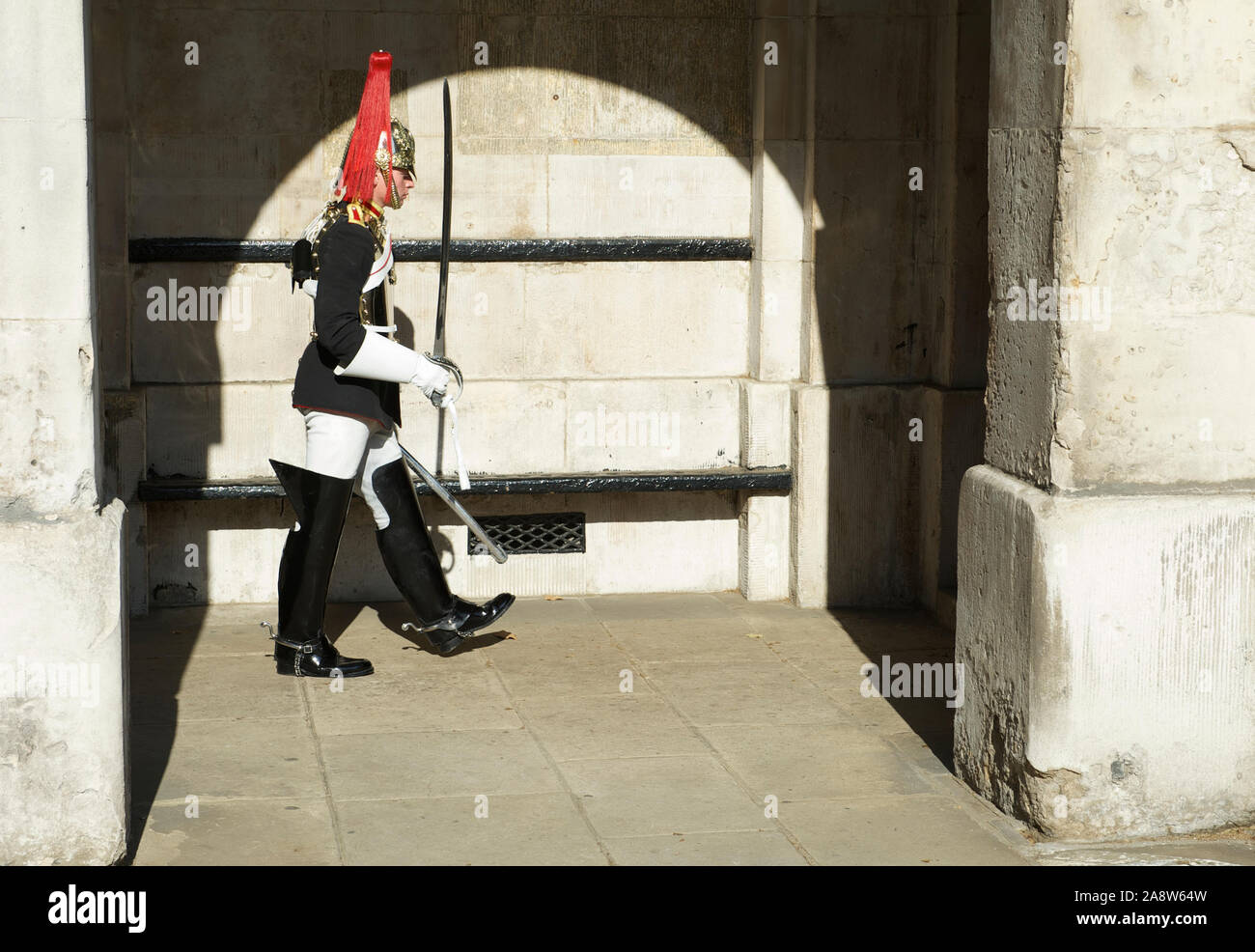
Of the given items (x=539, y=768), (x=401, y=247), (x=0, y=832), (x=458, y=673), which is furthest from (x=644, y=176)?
(x=0, y=832)

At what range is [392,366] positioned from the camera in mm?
6371

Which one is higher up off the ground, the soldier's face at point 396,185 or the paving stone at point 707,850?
the soldier's face at point 396,185

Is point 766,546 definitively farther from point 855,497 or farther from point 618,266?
point 618,266

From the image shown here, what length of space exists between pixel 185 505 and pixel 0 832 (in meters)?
3.16

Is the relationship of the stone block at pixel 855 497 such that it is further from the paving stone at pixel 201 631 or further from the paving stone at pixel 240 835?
the paving stone at pixel 240 835

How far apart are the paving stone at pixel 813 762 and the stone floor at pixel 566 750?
1 cm

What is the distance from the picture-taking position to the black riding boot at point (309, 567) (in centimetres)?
650

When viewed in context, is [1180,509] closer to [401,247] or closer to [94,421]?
[94,421]

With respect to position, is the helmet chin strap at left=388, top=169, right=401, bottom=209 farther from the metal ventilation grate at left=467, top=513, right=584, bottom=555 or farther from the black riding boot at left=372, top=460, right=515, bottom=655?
the metal ventilation grate at left=467, top=513, right=584, bottom=555

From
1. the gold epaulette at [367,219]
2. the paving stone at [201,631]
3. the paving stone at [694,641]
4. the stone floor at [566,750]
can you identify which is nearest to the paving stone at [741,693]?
the stone floor at [566,750]

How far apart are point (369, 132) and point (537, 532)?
7.59 feet

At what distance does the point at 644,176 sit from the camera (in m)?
7.87

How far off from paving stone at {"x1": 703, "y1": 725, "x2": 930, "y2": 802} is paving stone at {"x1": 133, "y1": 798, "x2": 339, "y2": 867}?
138cm
